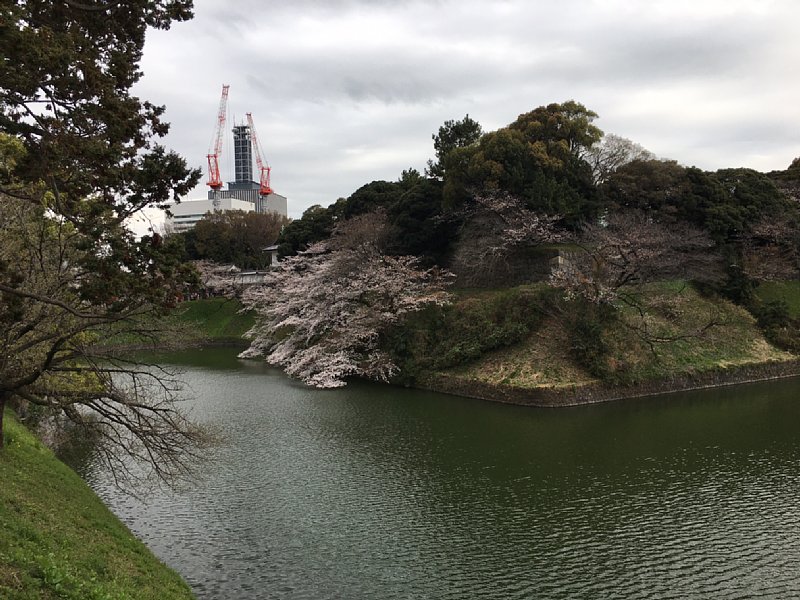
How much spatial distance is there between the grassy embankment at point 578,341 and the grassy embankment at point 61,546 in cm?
1746

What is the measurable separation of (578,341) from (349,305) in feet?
46.1

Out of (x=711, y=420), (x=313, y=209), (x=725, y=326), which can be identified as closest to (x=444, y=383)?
(x=711, y=420)

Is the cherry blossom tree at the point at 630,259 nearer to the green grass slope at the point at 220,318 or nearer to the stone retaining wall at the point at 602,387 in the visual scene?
the stone retaining wall at the point at 602,387

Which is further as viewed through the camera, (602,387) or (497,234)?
(497,234)

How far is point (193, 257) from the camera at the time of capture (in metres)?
62.3

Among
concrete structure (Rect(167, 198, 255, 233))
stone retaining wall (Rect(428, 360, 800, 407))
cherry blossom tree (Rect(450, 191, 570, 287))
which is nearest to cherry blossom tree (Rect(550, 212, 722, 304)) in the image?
cherry blossom tree (Rect(450, 191, 570, 287))

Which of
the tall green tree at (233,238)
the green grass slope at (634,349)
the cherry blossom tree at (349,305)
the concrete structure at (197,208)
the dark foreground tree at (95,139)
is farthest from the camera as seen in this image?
the concrete structure at (197,208)

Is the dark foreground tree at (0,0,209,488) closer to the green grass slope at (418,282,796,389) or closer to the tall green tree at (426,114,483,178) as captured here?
the green grass slope at (418,282,796,389)

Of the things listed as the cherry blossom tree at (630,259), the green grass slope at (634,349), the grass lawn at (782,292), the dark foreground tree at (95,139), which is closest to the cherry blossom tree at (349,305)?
the green grass slope at (634,349)

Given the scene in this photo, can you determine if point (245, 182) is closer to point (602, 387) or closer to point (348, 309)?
point (348, 309)

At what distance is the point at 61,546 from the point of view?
27.2 ft

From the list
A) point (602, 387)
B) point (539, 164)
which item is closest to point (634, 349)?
point (602, 387)

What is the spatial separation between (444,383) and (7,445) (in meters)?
18.8

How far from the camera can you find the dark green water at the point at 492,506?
10281 mm
